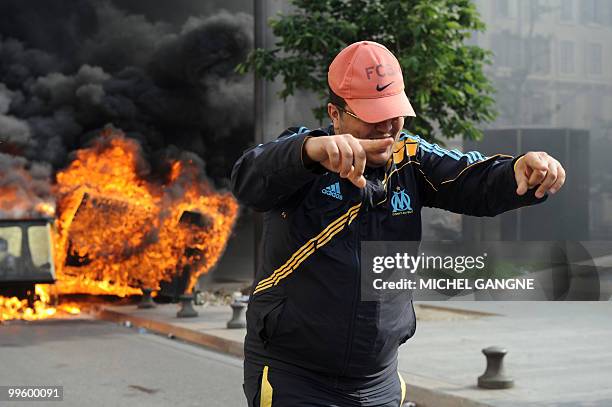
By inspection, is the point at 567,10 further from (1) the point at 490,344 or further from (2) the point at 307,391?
(2) the point at 307,391

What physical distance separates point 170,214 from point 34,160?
84.5 inches

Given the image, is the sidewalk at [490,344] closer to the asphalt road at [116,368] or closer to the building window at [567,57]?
the asphalt road at [116,368]

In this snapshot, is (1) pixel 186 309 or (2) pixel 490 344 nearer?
(2) pixel 490 344

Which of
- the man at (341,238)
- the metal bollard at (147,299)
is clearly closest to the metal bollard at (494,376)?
the man at (341,238)

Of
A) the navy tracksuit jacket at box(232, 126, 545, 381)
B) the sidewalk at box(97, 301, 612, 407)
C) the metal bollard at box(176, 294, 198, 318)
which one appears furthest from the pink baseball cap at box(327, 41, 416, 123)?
the metal bollard at box(176, 294, 198, 318)

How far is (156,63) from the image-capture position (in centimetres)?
1512

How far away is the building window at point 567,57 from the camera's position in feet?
51.8

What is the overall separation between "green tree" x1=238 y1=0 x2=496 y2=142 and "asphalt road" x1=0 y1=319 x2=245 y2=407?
3550mm

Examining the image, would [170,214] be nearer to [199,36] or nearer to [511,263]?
[199,36]

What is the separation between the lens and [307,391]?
279 cm

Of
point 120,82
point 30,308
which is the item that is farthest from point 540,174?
point 120,82

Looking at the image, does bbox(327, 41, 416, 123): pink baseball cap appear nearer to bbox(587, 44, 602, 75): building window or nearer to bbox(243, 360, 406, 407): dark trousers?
bbox(243, 360, 406, 407): dark trousers

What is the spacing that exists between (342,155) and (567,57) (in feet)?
46.9

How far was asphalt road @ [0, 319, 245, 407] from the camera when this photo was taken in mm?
7855
